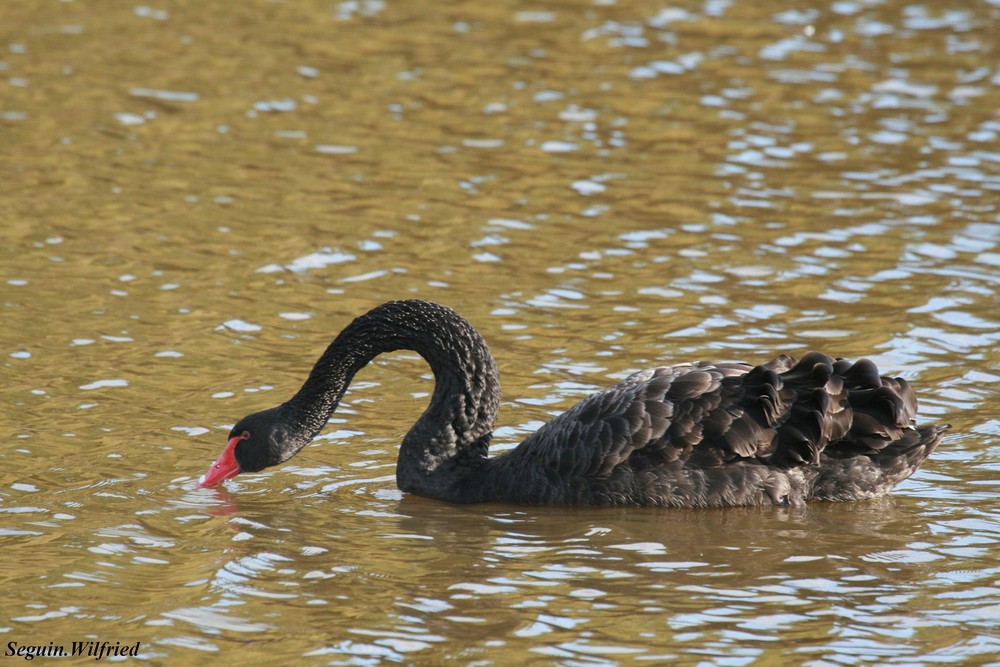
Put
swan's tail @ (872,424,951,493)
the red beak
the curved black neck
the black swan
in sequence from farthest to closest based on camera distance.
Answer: the curved black neck → the red beak → swan's tail @ (872,424,951,493) → the black swan

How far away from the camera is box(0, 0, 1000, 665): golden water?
712 cm

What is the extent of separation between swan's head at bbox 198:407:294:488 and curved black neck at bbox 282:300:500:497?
0.08m

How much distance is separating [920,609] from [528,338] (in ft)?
14.8

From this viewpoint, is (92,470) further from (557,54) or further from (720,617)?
(557,54)

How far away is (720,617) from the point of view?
6.94m

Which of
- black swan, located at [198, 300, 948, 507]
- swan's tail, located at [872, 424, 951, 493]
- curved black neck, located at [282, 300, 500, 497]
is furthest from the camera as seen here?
curved black neck, located at [282, 300, 500, 497]

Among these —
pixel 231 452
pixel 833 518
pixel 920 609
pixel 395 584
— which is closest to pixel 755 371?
pixel 833 518

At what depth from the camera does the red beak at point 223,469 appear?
28.5 ft

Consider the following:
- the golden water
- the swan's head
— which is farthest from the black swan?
the golden water

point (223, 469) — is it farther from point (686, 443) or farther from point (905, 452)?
point (905, 452)

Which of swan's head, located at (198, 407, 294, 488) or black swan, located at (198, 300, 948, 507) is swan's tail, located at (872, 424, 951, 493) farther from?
swan's head, located at (198, 407, 294, 488)

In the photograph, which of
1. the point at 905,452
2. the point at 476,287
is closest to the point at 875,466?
the point at 905,452

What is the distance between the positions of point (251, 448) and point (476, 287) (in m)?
3.58

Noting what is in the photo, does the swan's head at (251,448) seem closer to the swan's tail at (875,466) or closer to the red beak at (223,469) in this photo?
the red beak at (223,469)
